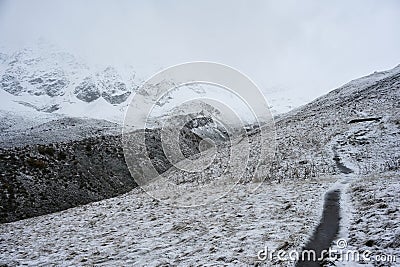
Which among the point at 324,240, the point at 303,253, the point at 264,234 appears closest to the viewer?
the point at 303,253

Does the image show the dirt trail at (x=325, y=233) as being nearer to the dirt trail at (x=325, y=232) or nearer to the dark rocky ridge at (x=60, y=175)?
the dirt trail at (x=325, y=232)

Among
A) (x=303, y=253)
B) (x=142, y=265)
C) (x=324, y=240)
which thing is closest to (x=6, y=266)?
(x=142, y=265)

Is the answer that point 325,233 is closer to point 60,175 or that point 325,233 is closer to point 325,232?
point 325,232

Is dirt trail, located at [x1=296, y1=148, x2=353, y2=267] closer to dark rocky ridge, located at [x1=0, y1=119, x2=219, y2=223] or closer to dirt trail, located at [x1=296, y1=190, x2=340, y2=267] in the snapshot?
dirt trail, located at [x1=296, y1=190, x2=340, y2=267]

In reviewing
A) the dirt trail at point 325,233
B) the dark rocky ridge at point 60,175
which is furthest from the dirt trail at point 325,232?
the dark rocky ridge at point 60,175

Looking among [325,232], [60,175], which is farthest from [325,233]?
[60,175]

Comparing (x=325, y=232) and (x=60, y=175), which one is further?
(x=60, y=175)

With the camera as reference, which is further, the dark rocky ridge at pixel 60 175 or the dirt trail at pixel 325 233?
the dark rocky ridge at pixel 60 175

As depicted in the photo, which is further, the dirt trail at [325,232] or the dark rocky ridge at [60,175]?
the dark rocky ridge at [60,175]

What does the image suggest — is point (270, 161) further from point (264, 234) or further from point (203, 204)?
point (264, 234)

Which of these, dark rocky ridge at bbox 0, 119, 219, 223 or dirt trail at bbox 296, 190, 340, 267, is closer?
dirt trail at bbox 296, 190, 340, 267

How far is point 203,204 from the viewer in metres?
18.0

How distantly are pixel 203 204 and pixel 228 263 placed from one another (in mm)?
8756

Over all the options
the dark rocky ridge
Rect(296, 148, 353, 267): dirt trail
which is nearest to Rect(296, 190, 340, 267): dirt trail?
Rect(296, 148, 353, 267): dirt trail
